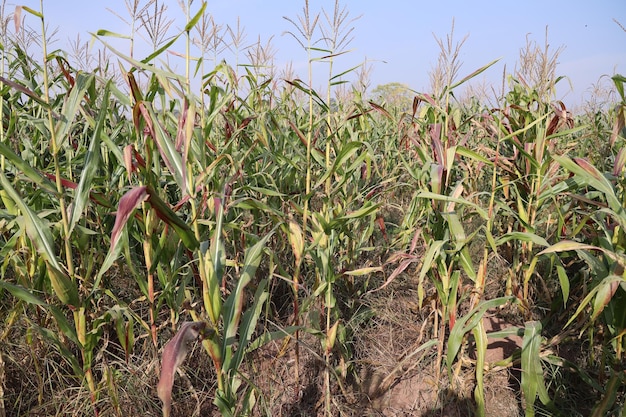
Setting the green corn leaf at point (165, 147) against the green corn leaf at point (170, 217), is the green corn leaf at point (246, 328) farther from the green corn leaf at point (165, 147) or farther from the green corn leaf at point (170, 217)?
the green corn leaf at point (165, 147)

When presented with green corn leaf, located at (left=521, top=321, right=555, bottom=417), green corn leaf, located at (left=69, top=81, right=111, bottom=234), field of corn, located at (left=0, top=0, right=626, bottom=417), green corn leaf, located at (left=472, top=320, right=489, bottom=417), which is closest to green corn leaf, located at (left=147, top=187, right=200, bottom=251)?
field of corn, located at (left=0, top=0, right=626, bottom=417)

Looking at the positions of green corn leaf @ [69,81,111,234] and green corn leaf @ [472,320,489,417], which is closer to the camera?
green corn leaf @ [69,81,111,234]

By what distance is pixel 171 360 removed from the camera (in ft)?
3.69

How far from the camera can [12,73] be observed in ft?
8.62

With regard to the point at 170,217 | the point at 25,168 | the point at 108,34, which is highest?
the point at 108,34

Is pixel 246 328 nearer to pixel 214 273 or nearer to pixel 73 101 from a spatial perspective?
pixel 214 273

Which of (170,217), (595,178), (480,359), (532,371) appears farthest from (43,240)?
(595,178)

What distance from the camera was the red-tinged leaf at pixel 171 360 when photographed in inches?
42.3

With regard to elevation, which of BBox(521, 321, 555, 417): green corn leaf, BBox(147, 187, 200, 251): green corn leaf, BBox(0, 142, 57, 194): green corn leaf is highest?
BBox(0, 142, 57, 194): green corn leaf

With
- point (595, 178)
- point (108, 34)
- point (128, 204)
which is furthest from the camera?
point (595, 178)

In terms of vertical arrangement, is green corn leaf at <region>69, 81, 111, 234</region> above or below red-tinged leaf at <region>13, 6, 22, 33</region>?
below

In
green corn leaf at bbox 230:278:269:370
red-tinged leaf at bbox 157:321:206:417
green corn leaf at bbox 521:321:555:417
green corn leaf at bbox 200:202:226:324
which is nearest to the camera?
red-tinged leaf at bbox 157:321:206:417

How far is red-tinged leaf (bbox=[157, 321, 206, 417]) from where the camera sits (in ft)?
3.53

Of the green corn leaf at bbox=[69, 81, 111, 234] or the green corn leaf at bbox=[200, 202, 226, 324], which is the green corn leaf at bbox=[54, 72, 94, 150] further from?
the green corn leaf at bbox=[200, 202, 226, 324]
